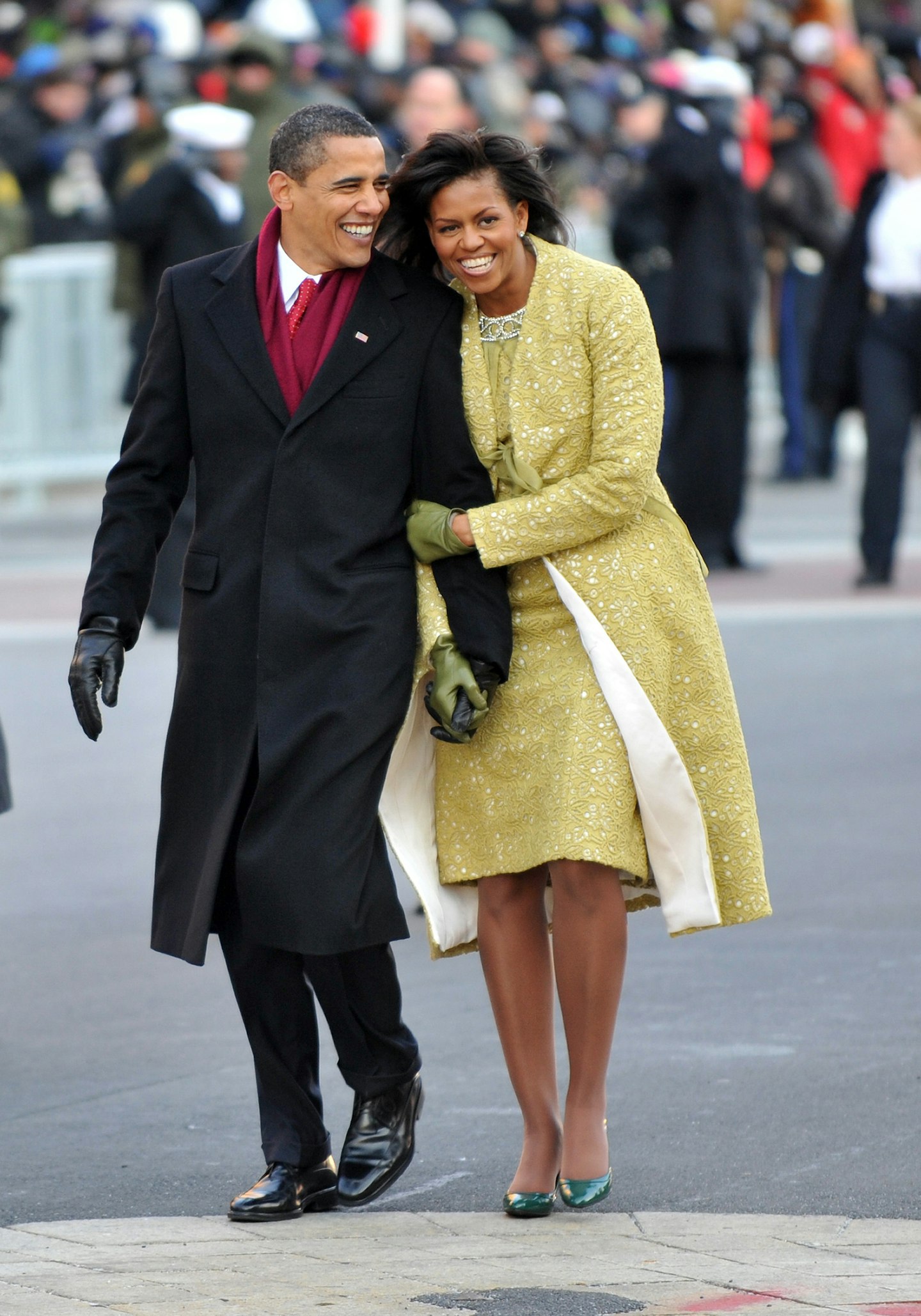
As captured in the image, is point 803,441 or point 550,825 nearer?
point 550,825

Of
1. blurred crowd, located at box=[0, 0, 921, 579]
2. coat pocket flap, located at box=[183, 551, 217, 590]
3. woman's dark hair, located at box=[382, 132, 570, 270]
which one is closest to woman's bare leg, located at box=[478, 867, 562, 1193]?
coat pocket flap, located at box=[183, 551, 217, 590]

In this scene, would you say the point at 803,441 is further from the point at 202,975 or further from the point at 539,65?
the point at 202,975

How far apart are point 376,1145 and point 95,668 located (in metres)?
0.96

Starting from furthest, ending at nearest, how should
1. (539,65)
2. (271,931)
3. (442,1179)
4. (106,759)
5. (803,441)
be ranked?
(539,65)
(803,441)
(106,759)
(442,1179)
(271,931)

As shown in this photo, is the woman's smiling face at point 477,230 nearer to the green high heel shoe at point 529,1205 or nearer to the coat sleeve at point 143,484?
the coat sleeve at point 143,484

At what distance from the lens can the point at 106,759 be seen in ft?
29.3

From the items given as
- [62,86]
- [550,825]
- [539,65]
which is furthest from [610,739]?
[539,65]

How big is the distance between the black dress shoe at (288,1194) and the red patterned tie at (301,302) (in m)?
1.44

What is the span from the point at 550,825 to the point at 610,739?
18cm

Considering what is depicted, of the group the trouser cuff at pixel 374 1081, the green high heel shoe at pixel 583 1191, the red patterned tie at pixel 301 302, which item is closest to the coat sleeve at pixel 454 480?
the red patterned tie at pixel 301 302

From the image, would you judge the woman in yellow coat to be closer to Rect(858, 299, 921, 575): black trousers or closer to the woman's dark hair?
the woman's dark hair

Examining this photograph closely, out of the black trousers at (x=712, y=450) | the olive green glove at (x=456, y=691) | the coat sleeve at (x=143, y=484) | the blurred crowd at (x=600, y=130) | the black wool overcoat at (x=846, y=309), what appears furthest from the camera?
the black trousers at (x=712, y=450)

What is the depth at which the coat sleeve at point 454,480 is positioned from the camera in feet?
14.4

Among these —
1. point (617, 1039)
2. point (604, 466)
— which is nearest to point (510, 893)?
point (604, 466)
